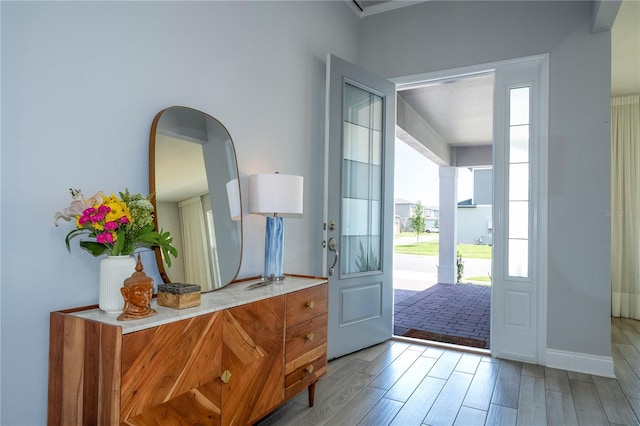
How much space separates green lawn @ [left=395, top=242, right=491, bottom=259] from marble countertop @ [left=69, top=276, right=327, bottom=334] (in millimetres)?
10407

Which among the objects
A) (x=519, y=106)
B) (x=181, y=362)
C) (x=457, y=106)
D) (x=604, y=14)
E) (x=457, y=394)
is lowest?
(x=457, y=394)

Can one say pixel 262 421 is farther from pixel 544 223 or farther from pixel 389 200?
pixel 544 223

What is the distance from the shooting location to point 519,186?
3.23 metres

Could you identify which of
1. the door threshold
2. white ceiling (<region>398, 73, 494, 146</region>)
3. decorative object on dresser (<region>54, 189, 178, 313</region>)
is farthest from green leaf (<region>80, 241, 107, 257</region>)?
white ceiling (<region>398, 73, 494, 146</region>)

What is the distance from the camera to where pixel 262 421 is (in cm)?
215

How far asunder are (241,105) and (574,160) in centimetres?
256

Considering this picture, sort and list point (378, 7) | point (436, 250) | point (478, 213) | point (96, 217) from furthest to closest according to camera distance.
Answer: point (478, 213) → point (436, 250) → point (378, 7) → point (96, 217)

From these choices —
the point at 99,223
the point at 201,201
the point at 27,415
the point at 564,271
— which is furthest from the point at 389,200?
the point at 27,415

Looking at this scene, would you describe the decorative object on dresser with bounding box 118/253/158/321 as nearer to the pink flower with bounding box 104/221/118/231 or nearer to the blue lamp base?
the pink flower with bounding box 104/221/118/231

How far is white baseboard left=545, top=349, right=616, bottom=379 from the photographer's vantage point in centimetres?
288

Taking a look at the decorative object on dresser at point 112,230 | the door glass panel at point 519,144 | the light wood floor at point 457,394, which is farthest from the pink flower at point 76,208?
the door glass panel at point 519,144

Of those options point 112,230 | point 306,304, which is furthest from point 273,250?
point 112,230

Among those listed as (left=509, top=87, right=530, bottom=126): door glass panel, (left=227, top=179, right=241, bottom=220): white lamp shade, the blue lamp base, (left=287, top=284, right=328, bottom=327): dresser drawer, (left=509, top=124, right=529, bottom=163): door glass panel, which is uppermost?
(left=509, top=87, right=530, bottom=126): door glass panel

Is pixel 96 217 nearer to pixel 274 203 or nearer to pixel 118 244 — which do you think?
pixel 118 244
